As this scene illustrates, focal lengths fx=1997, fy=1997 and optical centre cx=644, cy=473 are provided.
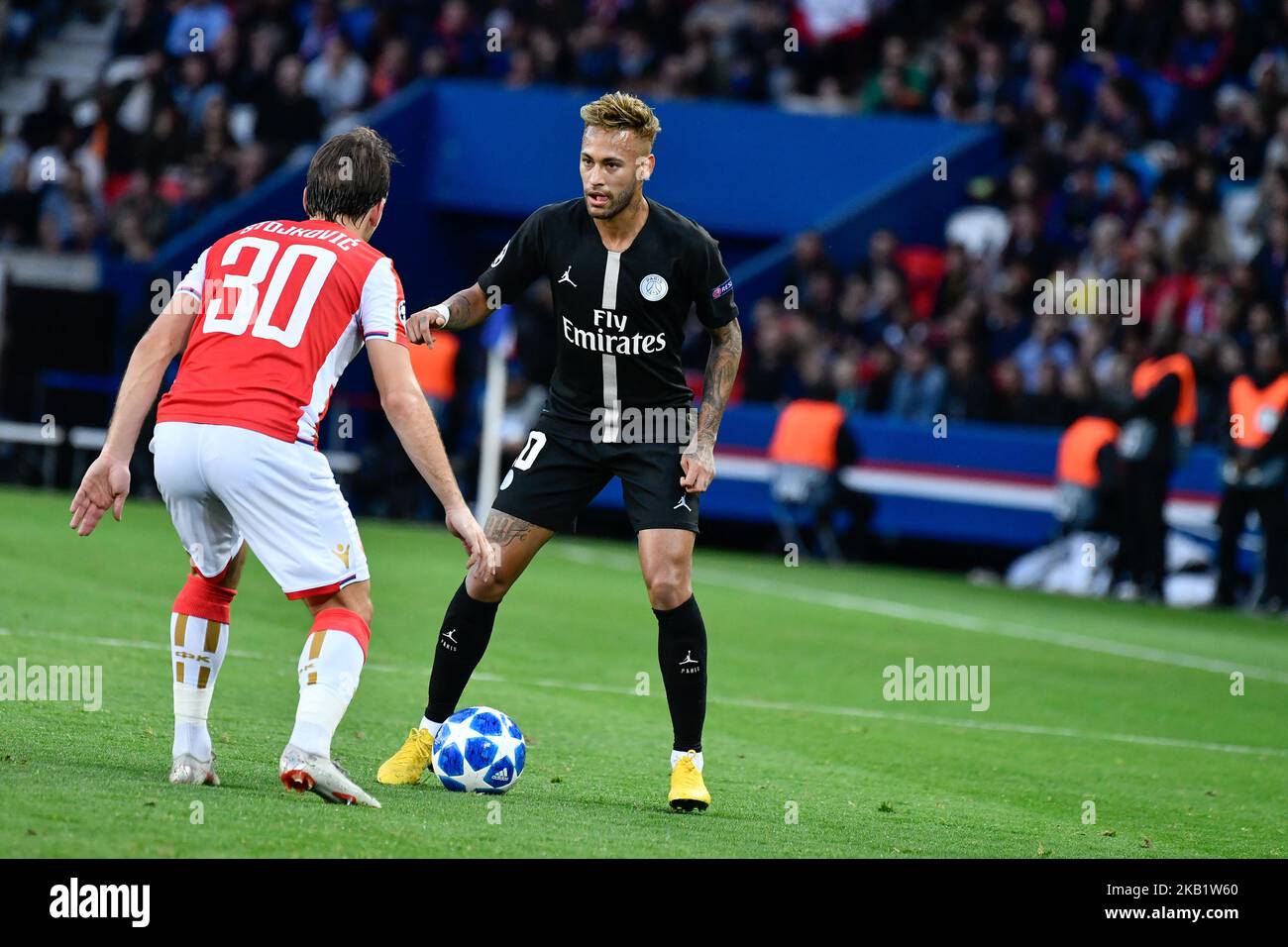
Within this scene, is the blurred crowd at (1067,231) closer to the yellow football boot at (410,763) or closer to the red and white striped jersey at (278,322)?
the yellow football boot at (410,763)

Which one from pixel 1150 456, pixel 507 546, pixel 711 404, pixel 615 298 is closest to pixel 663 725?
pixel 507 546

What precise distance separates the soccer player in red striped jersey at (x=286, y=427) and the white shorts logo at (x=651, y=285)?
1125 millimetres

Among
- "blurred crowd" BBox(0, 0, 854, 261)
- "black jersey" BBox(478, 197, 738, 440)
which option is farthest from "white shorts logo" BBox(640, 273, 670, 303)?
"blurred crowd" BBox(0, 0, 854, 261)

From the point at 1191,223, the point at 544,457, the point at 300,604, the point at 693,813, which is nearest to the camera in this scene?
the point at 693,813

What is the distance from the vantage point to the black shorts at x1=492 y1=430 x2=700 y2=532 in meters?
6.86

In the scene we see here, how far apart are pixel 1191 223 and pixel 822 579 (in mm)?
5497

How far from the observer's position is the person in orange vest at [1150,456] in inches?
687

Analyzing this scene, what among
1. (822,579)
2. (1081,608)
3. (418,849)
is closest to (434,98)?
(822,579)

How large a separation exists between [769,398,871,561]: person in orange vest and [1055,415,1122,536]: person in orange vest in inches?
83.3

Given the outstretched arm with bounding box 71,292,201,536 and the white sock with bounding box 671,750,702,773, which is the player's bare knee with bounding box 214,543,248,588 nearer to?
the outstretched arm with bounding box 71,292,201,536

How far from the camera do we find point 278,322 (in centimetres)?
596

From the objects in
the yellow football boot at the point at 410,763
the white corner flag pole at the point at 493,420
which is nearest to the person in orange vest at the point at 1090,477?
the white corner flag pole at the point at 493,420

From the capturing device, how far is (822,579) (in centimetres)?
1770
